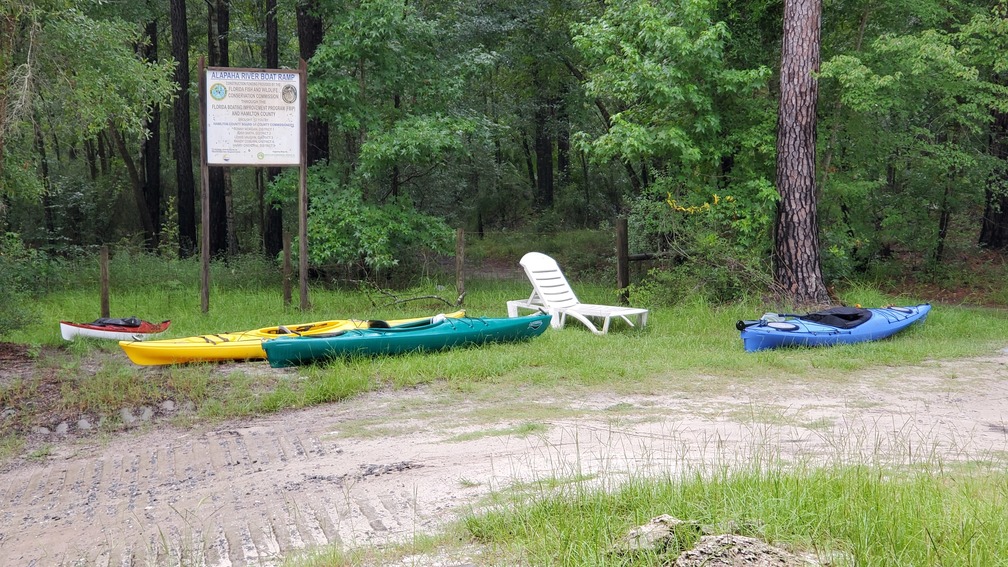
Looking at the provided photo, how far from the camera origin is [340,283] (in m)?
14.9

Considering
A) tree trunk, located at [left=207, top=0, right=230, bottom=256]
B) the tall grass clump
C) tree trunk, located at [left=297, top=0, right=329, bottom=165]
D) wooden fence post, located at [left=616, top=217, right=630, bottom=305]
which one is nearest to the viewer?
the tall grass clump

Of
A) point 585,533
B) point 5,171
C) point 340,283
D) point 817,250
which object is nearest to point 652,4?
point 817,250

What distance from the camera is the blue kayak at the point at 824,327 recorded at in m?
9.42

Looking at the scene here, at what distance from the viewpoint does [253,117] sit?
11.7 m

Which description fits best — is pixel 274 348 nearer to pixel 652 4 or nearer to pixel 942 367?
pixel 942 367

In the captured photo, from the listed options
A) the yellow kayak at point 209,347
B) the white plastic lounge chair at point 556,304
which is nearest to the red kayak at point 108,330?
the yellow kayak at point 209,347

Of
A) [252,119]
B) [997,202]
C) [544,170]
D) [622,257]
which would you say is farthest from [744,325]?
[544,170]

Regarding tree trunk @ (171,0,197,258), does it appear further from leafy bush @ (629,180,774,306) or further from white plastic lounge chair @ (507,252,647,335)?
leafy bush @ (629,180,774,306)

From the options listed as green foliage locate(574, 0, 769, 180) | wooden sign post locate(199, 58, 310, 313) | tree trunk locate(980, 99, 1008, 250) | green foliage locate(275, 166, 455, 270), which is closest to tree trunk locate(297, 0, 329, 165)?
green foliage locate(275, 166, 455, 270)

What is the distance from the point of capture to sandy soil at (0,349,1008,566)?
4.46 metres

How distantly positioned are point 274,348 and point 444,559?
16.9 ft

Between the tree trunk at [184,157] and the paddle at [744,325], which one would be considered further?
the tree trunk at [184,157]

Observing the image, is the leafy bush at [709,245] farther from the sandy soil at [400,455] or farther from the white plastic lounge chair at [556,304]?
the sandy soil at [400,455]

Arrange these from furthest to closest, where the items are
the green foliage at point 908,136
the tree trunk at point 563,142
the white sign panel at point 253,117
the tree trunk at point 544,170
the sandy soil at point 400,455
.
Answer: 1. the tree trunk at point 544,170
2. the tree trunk at point 563,142
3. the green foliage at point 908,136
4. the white sign panel at point 253,117
5. the sandy soil at point 400,455
